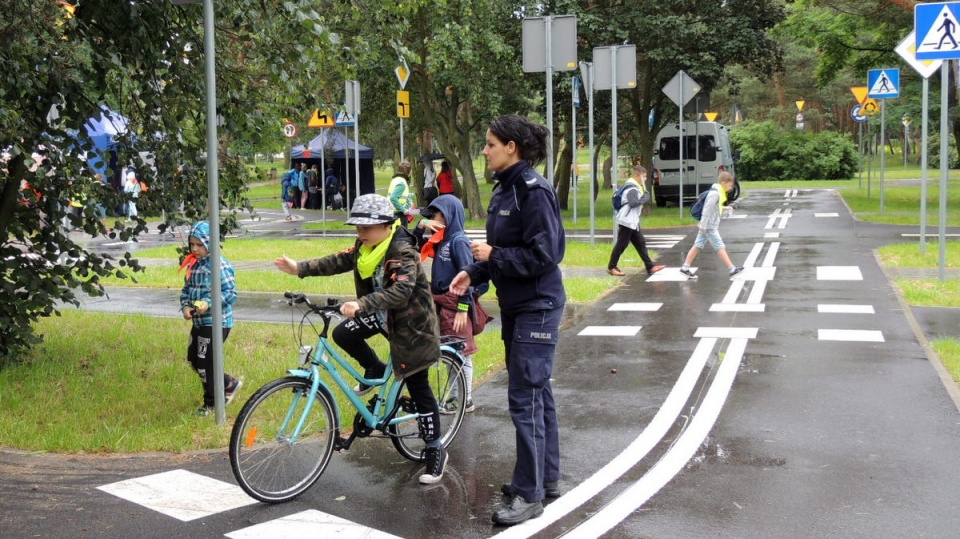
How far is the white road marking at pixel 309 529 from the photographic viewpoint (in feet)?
16.0

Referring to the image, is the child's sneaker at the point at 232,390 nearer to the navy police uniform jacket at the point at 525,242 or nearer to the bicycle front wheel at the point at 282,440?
the bicycle front wheel at the point at 282,440

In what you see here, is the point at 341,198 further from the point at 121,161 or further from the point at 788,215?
the point at 121,161

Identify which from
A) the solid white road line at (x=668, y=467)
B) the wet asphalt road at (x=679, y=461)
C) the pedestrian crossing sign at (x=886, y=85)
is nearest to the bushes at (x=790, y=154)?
the pedestrian crossing sign at (x=886, y=85)

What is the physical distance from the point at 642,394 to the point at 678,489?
88.6 inches

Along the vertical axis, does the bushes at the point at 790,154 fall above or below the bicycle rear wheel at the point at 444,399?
above

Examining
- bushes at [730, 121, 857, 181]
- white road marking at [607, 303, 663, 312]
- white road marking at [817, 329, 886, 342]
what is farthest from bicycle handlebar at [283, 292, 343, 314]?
bushes at [730, 121, 857, 181]

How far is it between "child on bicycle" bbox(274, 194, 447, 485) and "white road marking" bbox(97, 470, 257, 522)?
1025 millimetres

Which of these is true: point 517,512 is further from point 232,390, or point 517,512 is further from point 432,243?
point 232,390

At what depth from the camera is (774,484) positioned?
5555 millimetres

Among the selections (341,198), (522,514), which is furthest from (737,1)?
(522,514)

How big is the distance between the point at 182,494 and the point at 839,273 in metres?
11.3

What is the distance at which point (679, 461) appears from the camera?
5.99 m

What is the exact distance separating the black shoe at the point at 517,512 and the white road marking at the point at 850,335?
549 cm

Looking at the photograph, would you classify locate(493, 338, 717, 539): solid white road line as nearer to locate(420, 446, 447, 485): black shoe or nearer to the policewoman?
the policewoman
